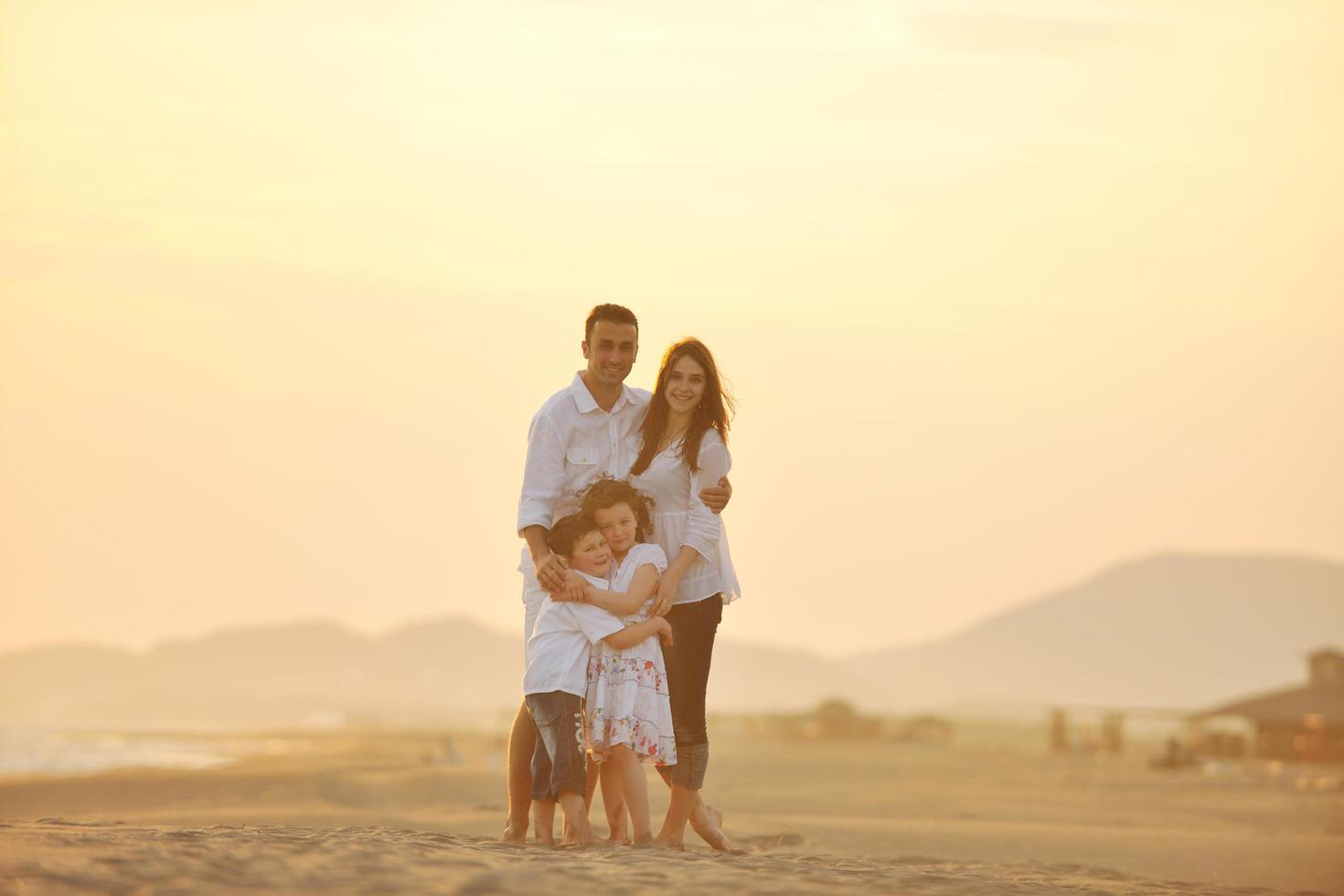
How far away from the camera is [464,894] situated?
5656 millimetres

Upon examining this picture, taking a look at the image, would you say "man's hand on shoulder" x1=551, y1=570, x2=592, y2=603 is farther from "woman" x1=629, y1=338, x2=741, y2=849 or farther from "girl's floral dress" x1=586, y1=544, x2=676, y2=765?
"woman" x1=629, y1=338, x2=741, y2=849

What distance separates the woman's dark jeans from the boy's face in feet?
1.52

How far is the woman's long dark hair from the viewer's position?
7.46 metres

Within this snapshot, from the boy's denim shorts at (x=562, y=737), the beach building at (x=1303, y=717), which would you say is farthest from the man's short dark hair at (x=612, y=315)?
the beach building at (x=1303, y=717)

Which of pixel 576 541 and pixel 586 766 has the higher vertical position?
pixel 576 541

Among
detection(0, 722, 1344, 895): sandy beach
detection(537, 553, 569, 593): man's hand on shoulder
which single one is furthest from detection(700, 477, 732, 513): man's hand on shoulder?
detection(0, 722, 1344, 895): sandy beach

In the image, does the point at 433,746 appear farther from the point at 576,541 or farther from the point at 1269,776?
the point at 576,541

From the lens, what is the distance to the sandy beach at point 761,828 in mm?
6059

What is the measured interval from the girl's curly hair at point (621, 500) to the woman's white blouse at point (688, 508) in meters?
0.06

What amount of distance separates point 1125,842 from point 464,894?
966cm

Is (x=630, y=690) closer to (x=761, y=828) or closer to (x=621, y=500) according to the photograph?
(x=621, y=500)

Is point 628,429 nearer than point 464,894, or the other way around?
point 464,894

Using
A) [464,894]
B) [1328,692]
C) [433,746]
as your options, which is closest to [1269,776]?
[1328,692]

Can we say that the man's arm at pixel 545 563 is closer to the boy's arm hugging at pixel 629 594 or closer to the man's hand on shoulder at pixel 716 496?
the boy's arm hugging at pixel 629 594
